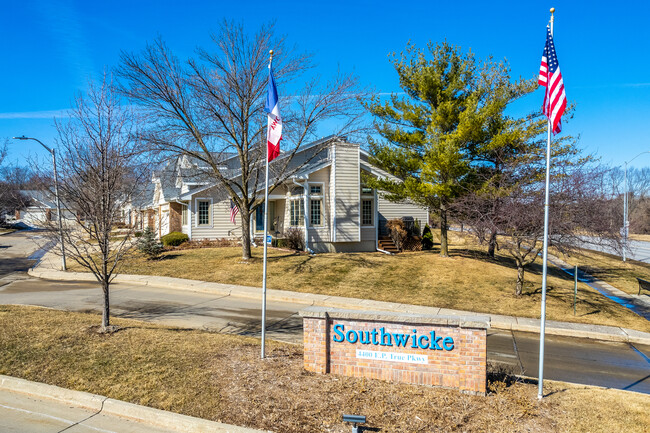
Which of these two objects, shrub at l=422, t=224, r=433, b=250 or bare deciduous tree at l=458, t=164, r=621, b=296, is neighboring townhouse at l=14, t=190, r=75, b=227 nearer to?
bare deciduous tree at l=458, t=164, r=621, b=296

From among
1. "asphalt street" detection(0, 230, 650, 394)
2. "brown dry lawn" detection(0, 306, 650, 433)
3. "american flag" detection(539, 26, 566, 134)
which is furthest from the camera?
"asphalt street" detection(0, 230, 650, 394)

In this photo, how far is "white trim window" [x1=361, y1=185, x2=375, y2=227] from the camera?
26.0 meters

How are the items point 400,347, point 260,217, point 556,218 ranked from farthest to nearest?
point 260,217 < point 556,218 < point 400,347

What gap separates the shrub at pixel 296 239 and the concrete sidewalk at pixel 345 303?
6.94 m

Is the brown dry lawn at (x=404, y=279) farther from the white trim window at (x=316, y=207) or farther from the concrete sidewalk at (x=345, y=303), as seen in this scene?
the white trim window at (x=316, y=207)

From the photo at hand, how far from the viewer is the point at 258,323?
1206 cm

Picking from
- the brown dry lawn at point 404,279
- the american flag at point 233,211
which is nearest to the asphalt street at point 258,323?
the brown dry lawn at point 404,279

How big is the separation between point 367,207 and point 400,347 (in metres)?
19.5

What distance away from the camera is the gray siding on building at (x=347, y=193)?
24578 millimetres

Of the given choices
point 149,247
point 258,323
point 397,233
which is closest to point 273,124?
point 258,323

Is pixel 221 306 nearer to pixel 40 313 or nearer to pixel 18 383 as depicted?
pixel 40 313

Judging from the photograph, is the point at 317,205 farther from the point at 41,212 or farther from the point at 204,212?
the point at 41,212

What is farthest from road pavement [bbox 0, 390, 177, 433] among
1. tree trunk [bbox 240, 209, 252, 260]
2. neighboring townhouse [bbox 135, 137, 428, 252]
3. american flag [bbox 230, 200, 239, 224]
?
american flag [bbox 230, 200, 239, 224]

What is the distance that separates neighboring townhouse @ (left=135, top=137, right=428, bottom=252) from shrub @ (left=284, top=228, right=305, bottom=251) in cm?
34
